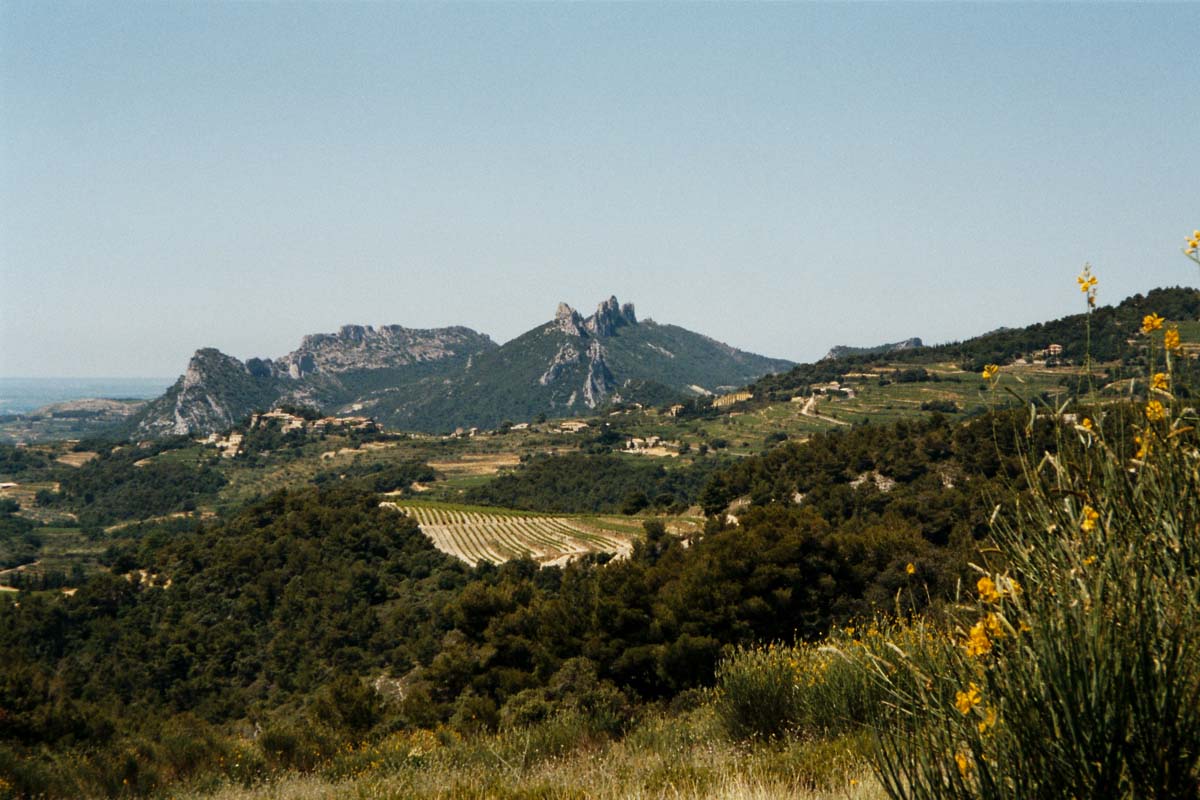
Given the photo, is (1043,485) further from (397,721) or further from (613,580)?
(613,580)

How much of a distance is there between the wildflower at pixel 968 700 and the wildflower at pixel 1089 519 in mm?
723

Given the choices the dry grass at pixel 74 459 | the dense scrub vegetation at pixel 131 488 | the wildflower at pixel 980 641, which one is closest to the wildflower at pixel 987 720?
the wildflower at pixel 980 641

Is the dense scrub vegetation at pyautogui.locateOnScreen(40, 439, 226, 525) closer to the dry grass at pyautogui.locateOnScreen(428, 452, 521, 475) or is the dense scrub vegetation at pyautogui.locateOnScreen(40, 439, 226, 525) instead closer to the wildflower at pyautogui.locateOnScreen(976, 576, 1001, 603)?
the dry grass at pyautogui.locateOnScreen(428, 452, 521, 475)

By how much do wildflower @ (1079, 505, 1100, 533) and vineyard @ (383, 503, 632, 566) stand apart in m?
58.3

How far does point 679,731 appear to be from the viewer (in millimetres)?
9273

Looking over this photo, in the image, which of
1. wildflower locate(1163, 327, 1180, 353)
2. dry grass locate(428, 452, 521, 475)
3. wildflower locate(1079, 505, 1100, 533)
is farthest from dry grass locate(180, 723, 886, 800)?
dry grass locate(428, 452, 521, 475)

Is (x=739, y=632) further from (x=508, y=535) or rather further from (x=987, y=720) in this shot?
(x=508, y=535)

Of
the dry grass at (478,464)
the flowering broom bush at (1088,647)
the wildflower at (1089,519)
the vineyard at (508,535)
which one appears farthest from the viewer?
the dry grass at (478,464)

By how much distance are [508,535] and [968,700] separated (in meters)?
77.3

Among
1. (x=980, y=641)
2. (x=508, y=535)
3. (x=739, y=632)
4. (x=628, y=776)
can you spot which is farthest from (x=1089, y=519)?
(x=508, y=535)

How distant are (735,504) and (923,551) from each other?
32831 mm

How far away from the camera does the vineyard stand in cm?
6669

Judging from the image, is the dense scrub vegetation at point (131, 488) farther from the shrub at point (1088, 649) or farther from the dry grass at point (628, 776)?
the shrub at point (1088, 649)

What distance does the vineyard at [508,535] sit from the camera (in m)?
66.7
